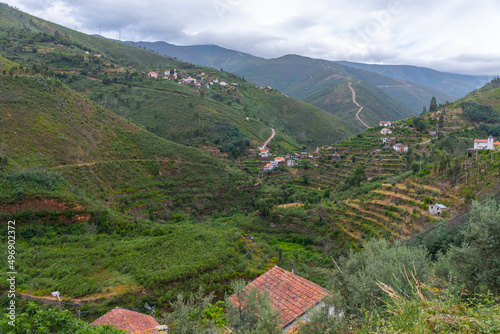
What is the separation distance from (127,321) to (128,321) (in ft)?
0.18

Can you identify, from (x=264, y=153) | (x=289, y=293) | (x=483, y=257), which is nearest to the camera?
(x=483, y=257)

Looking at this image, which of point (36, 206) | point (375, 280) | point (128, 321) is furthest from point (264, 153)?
point (375, 280)

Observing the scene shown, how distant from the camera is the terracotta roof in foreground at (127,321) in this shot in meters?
12.9

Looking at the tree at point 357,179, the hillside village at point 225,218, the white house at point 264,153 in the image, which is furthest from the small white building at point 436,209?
the white house at point 264,153

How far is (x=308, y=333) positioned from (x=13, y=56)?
7282cm

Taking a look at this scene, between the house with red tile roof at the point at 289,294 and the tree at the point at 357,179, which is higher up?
the tree at the point at 357,179

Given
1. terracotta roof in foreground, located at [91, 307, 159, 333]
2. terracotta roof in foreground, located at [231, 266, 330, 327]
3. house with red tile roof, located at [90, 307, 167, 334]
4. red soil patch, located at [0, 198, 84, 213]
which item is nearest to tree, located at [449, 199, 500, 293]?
terracotta roof in foreground, located at [231, 266, 330, 327]

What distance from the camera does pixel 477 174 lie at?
73.9 feet

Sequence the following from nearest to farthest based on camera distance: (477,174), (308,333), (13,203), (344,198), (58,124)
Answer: (308,333), (13,203), (477,174), (58,124), (344,198)

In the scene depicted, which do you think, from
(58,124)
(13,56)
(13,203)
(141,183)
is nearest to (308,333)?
(13,203)

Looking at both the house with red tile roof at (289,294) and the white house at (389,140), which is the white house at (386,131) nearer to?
the white house at (389,140)

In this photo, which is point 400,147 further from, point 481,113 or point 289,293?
point 289,293

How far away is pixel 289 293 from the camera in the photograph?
13.4 meters

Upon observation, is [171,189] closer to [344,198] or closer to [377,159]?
[344,198]
